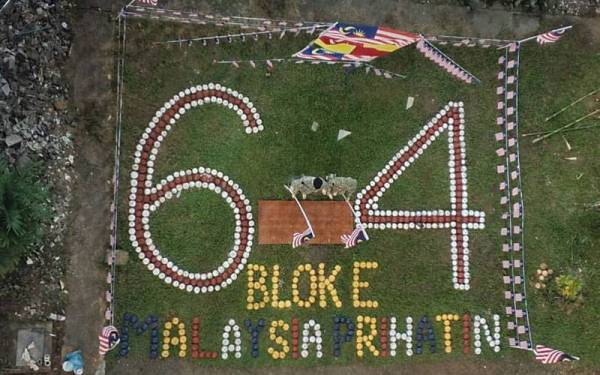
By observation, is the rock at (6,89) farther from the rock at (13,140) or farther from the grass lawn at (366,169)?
the grass lawn at (366,169)

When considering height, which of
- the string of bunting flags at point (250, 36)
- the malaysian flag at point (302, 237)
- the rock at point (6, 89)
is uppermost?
the string of bunting flags at point (250, 36)

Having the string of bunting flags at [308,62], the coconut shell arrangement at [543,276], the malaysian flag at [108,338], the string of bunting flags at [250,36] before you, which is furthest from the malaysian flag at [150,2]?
the coconut shell arrangement at [543,276]

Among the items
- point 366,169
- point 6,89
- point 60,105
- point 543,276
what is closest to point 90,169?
point 60,105

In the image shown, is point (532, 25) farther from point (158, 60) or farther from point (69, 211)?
point (69, 211)

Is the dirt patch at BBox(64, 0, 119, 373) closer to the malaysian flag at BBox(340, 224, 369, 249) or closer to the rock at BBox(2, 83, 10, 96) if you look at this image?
the rock at BBox(2, 83, 10, 96)

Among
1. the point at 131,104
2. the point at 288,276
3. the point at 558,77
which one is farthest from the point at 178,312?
the point at 558,77

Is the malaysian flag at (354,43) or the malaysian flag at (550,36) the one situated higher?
the malaysian flag at (550,36)

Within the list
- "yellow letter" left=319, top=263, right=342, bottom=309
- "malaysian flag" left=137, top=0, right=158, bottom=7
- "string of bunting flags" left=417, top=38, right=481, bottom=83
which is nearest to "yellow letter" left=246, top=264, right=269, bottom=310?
"yellow letter" left=319, top=263, right=342, bottom=309
